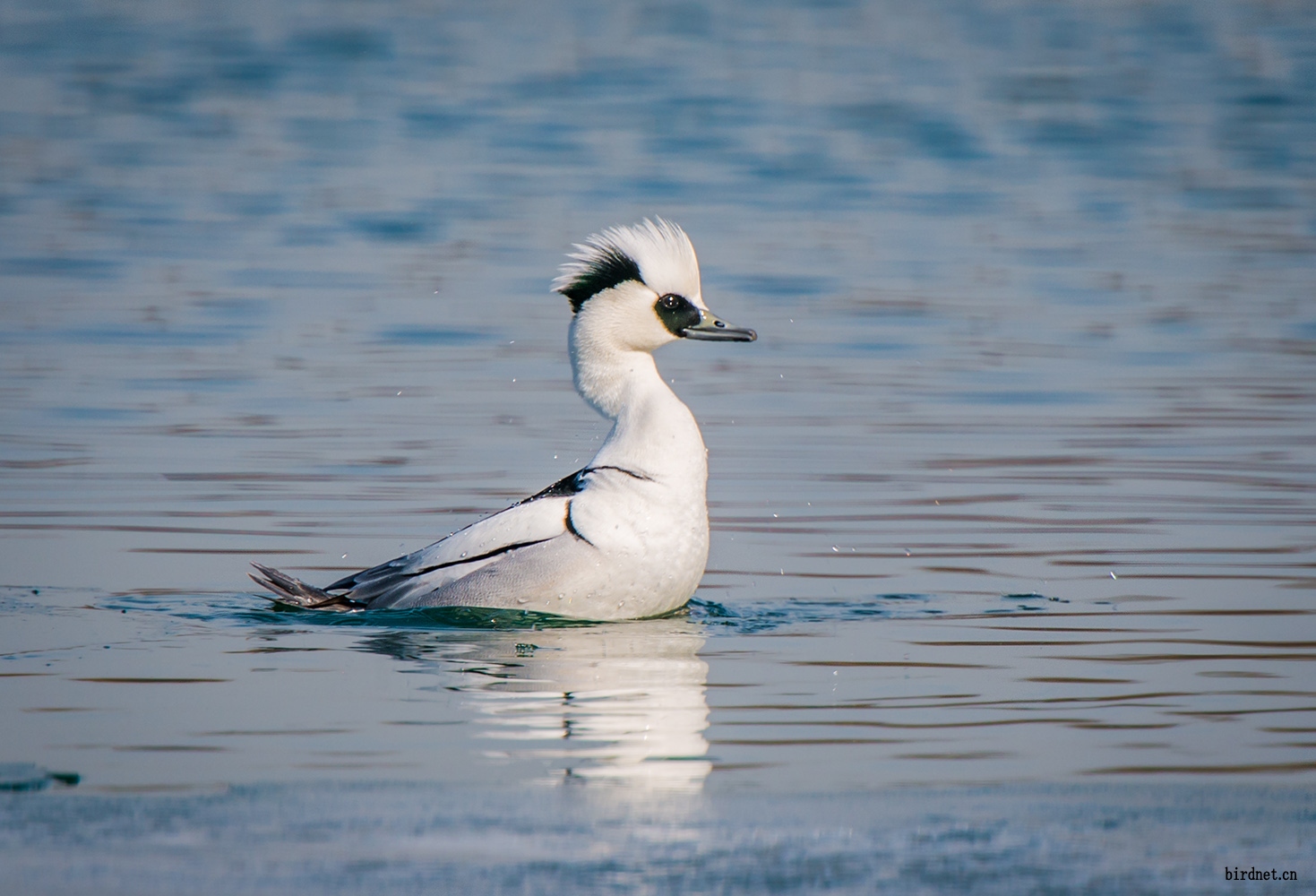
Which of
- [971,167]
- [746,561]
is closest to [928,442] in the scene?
[746,561]

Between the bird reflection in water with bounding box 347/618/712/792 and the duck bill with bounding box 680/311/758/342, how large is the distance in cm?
137

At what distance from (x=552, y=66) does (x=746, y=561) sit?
113 ft

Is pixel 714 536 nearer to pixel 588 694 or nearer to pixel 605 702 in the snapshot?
pixel 588 694

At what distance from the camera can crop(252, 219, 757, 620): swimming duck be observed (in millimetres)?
7820

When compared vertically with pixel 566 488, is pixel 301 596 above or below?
below

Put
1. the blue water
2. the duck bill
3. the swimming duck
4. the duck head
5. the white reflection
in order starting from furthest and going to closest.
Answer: the duck bill → the duck head → the swimming duck → the white reflection → the blue water

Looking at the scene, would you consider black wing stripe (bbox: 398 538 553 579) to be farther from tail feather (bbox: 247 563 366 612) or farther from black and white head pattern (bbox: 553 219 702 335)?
black and white head pattern (bbox: 553 219 702 335)

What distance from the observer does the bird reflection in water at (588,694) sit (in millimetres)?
5668

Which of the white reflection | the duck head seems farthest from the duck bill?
the white reflection

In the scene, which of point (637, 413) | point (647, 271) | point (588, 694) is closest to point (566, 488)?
point (637, 413)

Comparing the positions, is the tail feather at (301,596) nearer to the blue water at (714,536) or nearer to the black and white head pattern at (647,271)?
the blue water at (714,536)

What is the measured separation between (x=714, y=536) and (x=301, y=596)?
254 cm

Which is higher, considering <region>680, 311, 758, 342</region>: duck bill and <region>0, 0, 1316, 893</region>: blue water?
<region>680, 311, 758, 342</region>: duck bill

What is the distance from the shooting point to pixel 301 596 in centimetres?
798
